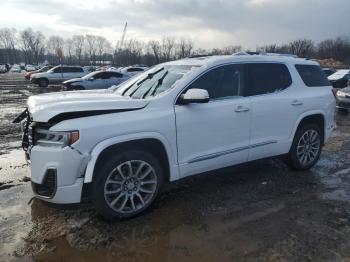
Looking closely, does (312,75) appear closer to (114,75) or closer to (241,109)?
(241,109)

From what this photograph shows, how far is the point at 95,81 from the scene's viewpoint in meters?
22.0

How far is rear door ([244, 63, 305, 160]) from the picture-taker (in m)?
5.20

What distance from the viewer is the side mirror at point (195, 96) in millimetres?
4266

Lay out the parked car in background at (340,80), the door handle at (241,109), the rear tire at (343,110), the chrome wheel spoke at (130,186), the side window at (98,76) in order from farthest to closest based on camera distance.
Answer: the parked car in background at (340,80) < the side window at (98,76) < the rear tire at (343,110) < the door handle at (241,109) < the chrome wheel spoke at (130,186)

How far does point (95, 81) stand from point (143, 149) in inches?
727

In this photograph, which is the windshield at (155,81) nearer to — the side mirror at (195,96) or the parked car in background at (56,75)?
the side mirror at (195,96)

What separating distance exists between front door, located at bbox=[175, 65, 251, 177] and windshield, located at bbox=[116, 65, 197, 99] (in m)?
0.32

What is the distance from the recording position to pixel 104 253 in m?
3.61

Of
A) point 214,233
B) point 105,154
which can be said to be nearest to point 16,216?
point 105,154

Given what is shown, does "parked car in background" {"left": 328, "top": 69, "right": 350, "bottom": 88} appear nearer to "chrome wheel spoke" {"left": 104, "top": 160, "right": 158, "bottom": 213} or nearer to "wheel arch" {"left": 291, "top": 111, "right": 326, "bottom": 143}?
"wheel arch" {"left": 291, "top": 111, "right": 326, "bottom": 143}

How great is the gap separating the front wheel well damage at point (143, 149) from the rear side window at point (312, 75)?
9.57ft

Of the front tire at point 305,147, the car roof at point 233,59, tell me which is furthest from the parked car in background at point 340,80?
the car roof at point 233,59

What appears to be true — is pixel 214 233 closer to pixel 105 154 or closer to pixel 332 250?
pixel 332 250

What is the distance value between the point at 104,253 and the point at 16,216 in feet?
4.95
